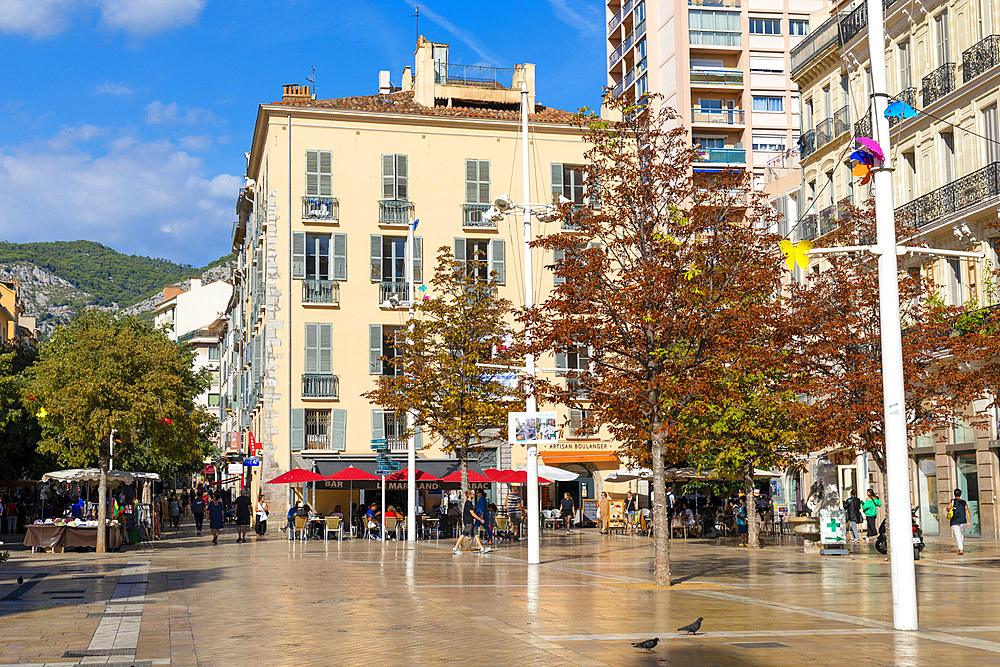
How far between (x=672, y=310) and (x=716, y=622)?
21.9 ft

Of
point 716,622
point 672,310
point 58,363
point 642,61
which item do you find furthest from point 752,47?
point 716,622

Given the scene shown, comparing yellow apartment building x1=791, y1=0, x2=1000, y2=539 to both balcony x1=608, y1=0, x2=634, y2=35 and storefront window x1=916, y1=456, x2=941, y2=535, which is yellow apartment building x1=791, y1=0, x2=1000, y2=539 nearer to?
storefront window x1=916, y1=456, x2=941, y2=535

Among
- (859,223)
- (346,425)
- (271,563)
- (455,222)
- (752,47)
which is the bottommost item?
(271,563)

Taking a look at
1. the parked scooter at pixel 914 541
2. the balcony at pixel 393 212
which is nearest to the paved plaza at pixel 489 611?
the parked scooter at pixel 914 541

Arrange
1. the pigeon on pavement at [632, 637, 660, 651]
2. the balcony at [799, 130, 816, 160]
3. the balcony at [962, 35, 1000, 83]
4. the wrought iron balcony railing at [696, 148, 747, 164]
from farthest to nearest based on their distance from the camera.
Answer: the wrought iron balcony railing at [696, 148, 747, 164] → the balcony at [799, 130, 816, 160] → the balcony at [962, 35, 1000, 83] → the pigeon on pavement at [632, 637, 660, 651]

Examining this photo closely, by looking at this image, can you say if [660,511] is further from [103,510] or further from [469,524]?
[103,510]

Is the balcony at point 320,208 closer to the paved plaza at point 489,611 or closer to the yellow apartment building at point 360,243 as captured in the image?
the yellow apartment building at point 360,243

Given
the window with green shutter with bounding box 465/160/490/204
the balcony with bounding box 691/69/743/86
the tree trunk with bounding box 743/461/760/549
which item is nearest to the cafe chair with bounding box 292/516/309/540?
the tree trunk with bounding box 743/461/760/549

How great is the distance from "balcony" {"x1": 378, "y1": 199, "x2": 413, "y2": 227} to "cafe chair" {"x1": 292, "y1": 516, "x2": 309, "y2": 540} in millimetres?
12918

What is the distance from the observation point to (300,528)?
3859 cm

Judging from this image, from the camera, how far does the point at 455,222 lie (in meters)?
46.4

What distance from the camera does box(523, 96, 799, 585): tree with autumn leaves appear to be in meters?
18.6

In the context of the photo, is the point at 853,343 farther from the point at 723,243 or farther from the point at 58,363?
the point at 58,363

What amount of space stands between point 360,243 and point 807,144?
17830 mm
